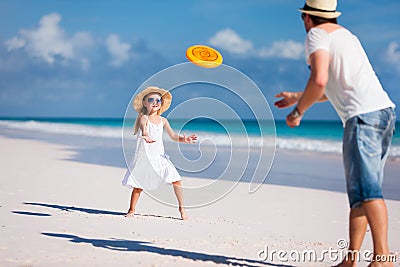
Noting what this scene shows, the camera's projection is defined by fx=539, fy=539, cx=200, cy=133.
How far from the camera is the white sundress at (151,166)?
5984 mm

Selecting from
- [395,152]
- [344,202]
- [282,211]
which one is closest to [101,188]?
[282,211]

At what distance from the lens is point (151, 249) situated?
4426 mm

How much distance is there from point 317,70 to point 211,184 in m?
5.09

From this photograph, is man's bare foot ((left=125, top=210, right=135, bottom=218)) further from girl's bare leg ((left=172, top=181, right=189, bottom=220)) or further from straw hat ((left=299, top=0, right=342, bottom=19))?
straw hat ((left=299, top=0, right=342, bottom=19))

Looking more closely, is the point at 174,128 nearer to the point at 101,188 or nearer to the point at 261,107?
the point at 261,107

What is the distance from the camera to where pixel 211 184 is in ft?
27.2

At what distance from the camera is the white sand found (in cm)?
417

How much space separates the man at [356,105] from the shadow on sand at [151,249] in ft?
3.35

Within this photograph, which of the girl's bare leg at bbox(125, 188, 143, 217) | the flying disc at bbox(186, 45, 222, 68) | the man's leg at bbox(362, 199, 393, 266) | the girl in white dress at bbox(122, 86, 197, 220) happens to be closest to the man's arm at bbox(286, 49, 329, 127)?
the man's leg at bbox(362, 199, 393, 266)

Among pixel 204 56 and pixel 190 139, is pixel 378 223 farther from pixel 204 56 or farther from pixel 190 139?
pixel 190 139

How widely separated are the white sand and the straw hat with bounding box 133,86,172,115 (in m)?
1.23

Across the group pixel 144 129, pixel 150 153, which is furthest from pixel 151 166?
pixel 144 129

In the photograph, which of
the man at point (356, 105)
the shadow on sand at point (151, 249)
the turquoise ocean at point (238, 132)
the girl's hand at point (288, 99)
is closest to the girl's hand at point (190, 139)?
the turquoise ocean at point (238, 132)

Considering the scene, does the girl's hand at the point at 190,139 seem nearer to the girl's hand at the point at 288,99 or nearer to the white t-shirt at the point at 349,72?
the girl's hand at the point at 288,99
